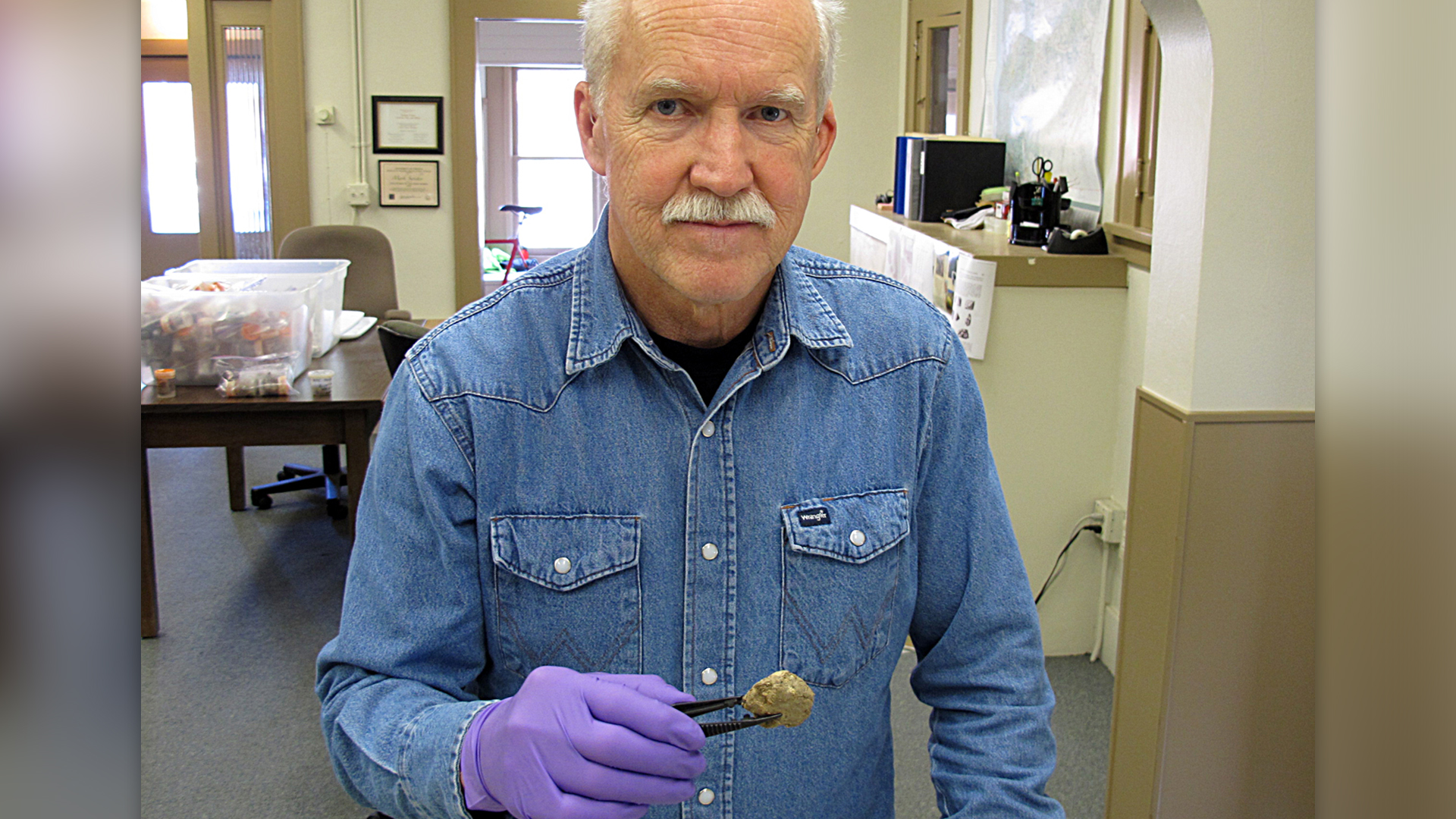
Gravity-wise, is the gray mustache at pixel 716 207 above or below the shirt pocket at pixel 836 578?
above

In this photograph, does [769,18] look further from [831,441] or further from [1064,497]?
[1064,497]

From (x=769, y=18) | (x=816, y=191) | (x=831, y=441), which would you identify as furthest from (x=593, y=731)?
(x=816, y=191)

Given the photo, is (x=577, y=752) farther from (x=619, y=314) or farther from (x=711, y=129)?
(x=711, y=129)

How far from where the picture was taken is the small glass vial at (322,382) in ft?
10.2

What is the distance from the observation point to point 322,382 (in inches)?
→ 123

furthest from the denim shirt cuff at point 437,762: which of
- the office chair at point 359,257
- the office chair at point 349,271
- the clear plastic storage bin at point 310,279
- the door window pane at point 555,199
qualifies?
the door window pane at point 555,199

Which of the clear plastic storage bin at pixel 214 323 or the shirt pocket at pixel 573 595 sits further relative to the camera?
the clear plastic storage bin at pixel 214 323

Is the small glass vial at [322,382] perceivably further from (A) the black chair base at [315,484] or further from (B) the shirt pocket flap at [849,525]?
(B) the shirt pocket flap at [849,525]

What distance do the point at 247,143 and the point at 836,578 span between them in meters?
5.47

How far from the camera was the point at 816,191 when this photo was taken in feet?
18.8

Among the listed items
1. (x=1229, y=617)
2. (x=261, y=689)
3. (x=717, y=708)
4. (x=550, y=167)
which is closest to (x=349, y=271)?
(x=261, y=689)

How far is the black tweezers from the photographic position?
2.98 ft
